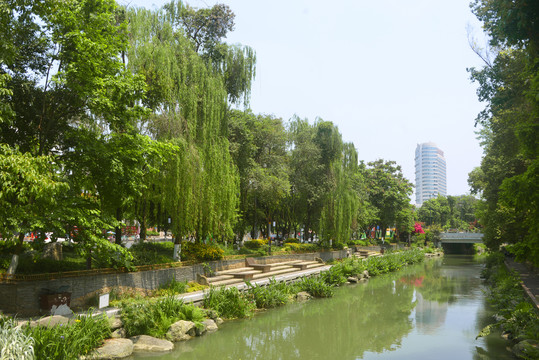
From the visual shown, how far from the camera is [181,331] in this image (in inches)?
488

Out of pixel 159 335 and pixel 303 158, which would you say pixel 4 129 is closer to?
pixel 159 335

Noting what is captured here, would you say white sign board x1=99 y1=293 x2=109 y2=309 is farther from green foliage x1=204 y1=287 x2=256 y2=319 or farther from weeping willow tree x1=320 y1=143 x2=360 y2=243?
weeping willow tree x1=320 y1=143 x2=360 y2=243

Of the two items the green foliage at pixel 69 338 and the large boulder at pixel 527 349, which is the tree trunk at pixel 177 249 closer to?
the green foliage at pixel 69 338

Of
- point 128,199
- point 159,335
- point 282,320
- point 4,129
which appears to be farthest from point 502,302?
point 4,129

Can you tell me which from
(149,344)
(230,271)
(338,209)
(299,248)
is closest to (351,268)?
(299,248)

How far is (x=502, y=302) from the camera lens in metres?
16.1

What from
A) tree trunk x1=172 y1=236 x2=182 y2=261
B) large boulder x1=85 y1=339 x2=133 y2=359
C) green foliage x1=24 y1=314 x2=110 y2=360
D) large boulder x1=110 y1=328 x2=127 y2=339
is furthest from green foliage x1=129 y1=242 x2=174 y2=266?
green foliage x1=24 y1=314 x2=110 y2=360

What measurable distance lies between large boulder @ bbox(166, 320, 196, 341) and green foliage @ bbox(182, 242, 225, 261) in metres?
5.83

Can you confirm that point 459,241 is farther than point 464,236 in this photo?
Yes

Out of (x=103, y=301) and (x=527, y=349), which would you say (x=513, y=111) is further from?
(x=103, y=301)

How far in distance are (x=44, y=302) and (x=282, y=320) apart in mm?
8734

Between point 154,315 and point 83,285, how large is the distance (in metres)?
2.48

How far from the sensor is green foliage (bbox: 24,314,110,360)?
836 centimetres

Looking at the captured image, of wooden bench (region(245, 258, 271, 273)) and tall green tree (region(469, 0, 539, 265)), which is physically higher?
tall green tree (region(469, 0, 539, 265))
